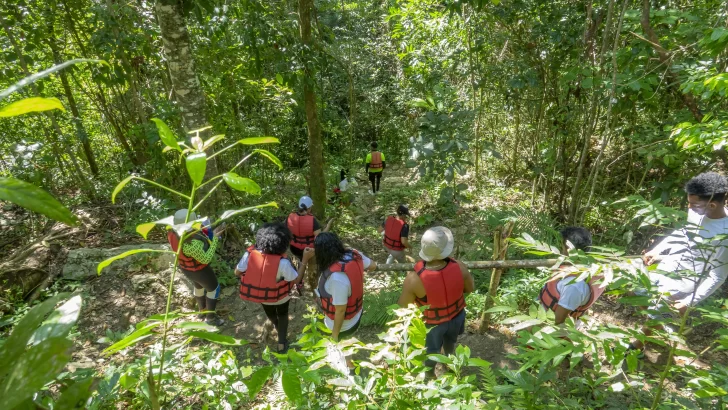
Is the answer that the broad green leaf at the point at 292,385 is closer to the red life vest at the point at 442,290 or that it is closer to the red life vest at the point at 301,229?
the red life vest at the point at 442,290

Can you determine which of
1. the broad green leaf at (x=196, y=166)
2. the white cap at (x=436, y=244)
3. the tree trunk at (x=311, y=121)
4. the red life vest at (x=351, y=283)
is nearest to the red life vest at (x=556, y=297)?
the white cap at (x=436, y=244)

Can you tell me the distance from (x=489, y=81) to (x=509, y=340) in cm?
569

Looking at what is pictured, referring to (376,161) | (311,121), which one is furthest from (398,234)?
(376,161)

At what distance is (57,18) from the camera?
6.29 m

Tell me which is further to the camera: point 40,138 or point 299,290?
point 40,138

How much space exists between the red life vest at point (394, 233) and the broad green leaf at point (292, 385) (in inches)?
194

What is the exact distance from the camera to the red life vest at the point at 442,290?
9.91 ft

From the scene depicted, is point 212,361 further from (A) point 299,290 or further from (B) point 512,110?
(B) point 512,110

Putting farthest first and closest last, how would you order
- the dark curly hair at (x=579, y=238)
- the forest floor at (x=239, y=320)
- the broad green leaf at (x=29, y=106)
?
the forest floor at (x=239, y=320)
the dark curly hair at (x=579, y=238)
the broad green leaf at (x=29, y=106)

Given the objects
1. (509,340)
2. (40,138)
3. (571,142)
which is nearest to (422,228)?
(571,142)

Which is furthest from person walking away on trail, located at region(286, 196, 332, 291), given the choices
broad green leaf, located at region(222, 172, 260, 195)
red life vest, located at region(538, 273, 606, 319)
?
broad green leaf, located at region(222, 172, 260, 195)

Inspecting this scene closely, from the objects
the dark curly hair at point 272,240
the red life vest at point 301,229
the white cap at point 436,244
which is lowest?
the red life vest at point 301,229

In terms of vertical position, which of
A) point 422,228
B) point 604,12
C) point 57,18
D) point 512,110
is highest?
point 57,18

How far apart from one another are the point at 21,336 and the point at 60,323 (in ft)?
0.17
